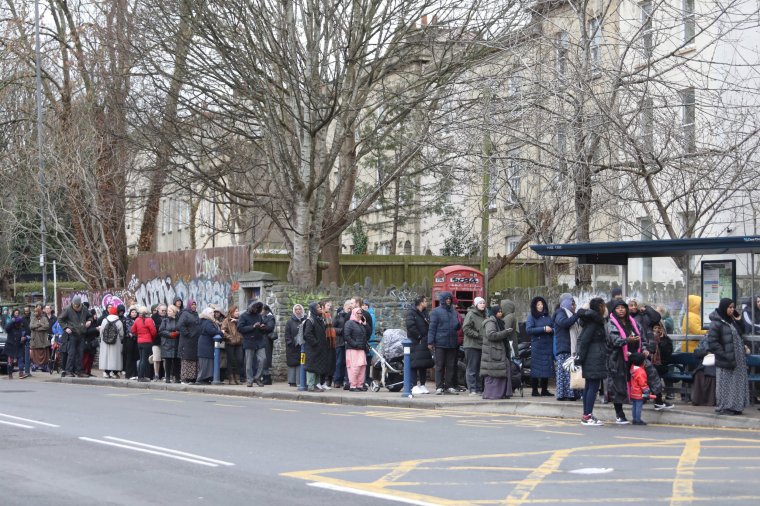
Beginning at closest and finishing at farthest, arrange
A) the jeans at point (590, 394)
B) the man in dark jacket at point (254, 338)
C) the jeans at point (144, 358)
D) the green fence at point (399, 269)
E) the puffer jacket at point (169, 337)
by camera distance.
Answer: the jeans at point (590, 394)
the man in dark jacket at point (254, 338)
the puffer jacket at point (169, 337)
the jeans at point (144, 358)
the green fence at point (399, 269)

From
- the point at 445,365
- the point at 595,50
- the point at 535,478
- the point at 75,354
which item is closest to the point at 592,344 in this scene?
the point at 445,365

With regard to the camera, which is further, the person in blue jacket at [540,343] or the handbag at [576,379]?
the person in blue jacket at [540,343]

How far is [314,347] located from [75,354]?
30.7 feet

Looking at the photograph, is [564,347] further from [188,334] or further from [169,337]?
[169,337]

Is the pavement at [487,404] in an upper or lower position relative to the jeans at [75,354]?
lower

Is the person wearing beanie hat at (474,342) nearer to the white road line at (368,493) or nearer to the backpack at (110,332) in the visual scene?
the white road line at (368,493)

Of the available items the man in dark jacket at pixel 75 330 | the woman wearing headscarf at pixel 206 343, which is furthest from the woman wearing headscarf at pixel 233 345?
the man in dark jacket at pixel 75 330

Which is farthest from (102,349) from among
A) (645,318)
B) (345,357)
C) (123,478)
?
(123,478)

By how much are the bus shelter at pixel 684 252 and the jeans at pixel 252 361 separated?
8.02 meters

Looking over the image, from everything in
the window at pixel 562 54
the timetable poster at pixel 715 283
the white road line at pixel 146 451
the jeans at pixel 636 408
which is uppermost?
the window at pixel 562 54

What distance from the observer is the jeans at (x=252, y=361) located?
958 inches

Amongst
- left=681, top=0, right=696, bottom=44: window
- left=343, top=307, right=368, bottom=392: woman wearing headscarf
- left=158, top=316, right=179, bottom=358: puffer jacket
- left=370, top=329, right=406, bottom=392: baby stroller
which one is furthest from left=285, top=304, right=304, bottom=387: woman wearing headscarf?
left=681, top=0, right=696, bottom=44: window

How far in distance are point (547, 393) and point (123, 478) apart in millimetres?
10845

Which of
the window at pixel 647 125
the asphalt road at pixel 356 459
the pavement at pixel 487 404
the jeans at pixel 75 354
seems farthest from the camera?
the jeans at pixel 75 354
